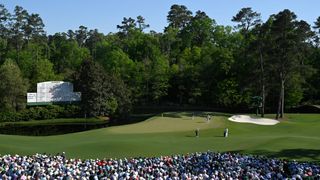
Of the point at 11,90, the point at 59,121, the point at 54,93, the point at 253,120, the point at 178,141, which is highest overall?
the point at 11,90

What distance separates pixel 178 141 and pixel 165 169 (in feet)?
52.7

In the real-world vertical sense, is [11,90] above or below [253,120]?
above

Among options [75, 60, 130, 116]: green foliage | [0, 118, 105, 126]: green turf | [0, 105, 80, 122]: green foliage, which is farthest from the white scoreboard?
[0, 118, 105, 126]: green turf

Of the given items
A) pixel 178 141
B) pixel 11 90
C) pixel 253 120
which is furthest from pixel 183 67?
pixel 178 141

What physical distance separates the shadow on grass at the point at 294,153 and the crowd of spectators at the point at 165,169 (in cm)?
454

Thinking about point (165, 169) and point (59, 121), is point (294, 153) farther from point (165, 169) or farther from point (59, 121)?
point (59, 121)

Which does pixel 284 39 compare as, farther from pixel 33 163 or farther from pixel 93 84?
pixel 33 163

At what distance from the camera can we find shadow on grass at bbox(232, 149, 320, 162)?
3828cm

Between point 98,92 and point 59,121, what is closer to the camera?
point 98,92

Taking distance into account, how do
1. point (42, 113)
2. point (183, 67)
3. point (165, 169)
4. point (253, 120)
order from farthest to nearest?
point (183, 67) → point (42, 113) → point (253, 120) → point (165, 169)

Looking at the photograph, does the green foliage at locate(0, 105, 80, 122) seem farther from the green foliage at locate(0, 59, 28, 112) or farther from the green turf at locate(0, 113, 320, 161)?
the green turf at locate(0, 113, 320, 161)

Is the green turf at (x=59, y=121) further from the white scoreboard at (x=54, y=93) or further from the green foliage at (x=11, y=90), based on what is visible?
the white scoreboard at (x=54, y=93)

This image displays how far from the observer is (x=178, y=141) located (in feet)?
152

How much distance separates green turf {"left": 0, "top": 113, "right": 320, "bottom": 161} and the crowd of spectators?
6.34m
